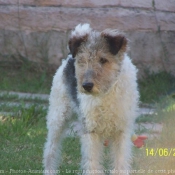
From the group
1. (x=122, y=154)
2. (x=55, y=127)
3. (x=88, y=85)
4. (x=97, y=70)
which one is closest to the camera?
(x=88, y=85)

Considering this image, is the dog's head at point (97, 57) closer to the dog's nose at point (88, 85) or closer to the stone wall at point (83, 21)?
the dog's nose at point (88, 85)

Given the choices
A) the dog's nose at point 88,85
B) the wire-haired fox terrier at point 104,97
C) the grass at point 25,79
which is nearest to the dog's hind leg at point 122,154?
the wire-haired fox terrier at point 104,97

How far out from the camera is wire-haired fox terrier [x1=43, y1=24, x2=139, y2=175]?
6.19 metres

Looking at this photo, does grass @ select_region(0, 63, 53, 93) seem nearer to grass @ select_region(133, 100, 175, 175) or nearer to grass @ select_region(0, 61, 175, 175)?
grass @ select_region(0, 61, 175, 175)

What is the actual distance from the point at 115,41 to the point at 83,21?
4.04m

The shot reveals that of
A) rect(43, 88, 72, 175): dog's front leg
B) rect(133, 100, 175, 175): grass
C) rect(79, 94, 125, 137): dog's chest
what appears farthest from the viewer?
rect(43, 88, 72, 175): dog's front leg

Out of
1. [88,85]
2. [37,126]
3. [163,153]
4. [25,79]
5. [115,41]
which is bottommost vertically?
[25,79]

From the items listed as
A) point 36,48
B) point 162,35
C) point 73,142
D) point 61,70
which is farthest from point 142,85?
point 61,70

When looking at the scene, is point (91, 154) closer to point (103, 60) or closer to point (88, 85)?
point (88, 85)

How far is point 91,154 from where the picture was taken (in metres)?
6.35

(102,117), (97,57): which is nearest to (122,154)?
(102,117)

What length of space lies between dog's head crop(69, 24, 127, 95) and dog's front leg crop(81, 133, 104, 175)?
0.52 m

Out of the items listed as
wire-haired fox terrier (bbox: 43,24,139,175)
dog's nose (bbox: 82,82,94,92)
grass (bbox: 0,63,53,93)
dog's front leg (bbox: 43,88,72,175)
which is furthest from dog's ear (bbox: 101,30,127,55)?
grass (bbox: 0,63,53,93)

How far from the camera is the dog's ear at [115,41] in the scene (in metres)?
6.25
